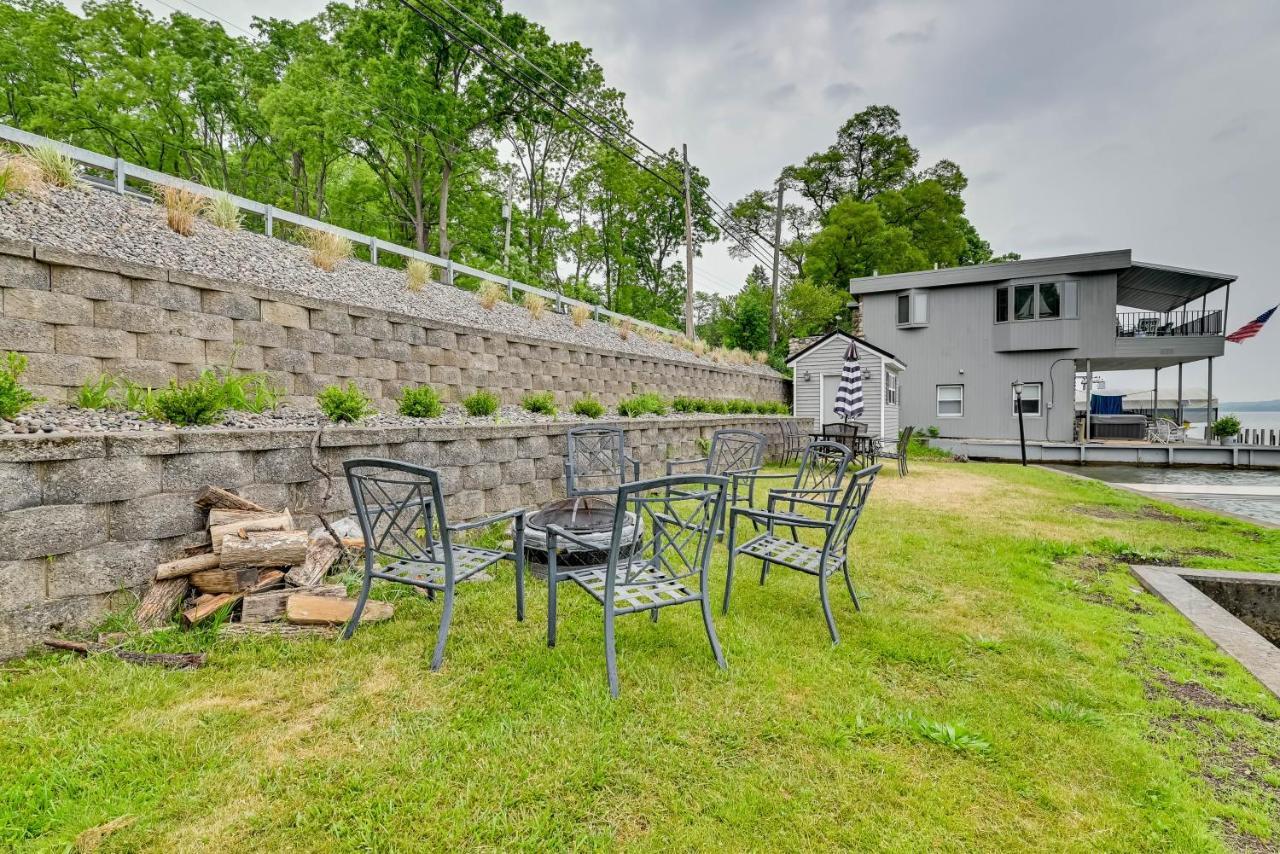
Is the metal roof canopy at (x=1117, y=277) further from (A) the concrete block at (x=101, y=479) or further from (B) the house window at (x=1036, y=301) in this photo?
(A) the concrete block at (x=101, y=479)

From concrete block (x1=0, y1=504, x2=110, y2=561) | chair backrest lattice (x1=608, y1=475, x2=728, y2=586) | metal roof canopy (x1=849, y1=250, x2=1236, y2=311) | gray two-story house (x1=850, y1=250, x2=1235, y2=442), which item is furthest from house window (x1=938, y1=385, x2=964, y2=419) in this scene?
concrete block (x1=0, y1=504, x2=110, y2=561)

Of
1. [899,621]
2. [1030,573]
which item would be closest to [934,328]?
[1030,573]

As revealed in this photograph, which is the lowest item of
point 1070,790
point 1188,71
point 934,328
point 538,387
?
point 1070,790

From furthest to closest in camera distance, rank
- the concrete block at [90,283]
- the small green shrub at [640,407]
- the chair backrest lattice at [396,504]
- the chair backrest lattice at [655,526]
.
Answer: the small green shrub at [640,407] → the concrete block at [90,283] → the chair backrest lattice at [396,504] → the chair backrest lattice at [655,526]

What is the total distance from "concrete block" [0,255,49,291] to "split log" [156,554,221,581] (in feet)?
A: 7.48

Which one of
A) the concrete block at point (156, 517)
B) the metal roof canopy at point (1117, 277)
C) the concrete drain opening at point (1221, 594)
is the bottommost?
the concrete drain opening at point (1221, 594)

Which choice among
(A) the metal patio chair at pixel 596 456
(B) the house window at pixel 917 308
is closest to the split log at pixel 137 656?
(A) the metal patio chair at pixel 596 456

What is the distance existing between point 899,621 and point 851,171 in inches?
1077

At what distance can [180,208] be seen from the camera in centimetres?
542

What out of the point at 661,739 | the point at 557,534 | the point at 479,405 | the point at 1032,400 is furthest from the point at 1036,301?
the point at 661,739

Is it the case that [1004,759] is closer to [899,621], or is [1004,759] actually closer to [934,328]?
[899,621]

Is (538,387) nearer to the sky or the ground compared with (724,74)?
nearer to the ground

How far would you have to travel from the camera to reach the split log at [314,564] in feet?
9.06

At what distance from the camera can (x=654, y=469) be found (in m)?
7.32
